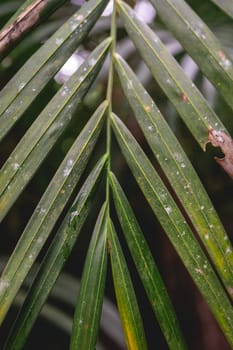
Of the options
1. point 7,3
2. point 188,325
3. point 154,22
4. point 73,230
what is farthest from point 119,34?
point 188,325

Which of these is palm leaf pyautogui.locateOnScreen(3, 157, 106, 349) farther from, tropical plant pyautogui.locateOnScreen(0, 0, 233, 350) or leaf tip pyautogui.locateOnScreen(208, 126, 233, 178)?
leaf tip pyautogui.locateOnScreen(208, 126, 233, 178)

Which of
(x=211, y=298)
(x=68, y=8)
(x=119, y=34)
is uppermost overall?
(x=68, y=8)

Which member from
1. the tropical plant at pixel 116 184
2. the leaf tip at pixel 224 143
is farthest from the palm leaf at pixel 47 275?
the leaf tip at pixel 224 143

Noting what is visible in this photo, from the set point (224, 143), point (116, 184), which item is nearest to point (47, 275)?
point (116, 184)

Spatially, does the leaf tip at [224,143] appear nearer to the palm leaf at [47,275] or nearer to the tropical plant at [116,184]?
the tropical plant at [116,184]

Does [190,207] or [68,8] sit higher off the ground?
[68,8]

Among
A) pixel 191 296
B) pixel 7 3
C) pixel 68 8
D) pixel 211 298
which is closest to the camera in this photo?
pixel 211 298

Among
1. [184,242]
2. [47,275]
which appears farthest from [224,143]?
[47,275]

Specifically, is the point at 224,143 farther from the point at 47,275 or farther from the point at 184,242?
the point at 47,275

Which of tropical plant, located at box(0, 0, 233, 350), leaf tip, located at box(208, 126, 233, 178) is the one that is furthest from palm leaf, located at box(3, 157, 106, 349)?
leaf tip, located at box(208, 126, 233, 178)

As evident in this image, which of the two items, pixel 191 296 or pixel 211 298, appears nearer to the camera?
pixel 211 298

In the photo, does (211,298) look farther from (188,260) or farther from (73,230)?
(73,230)
